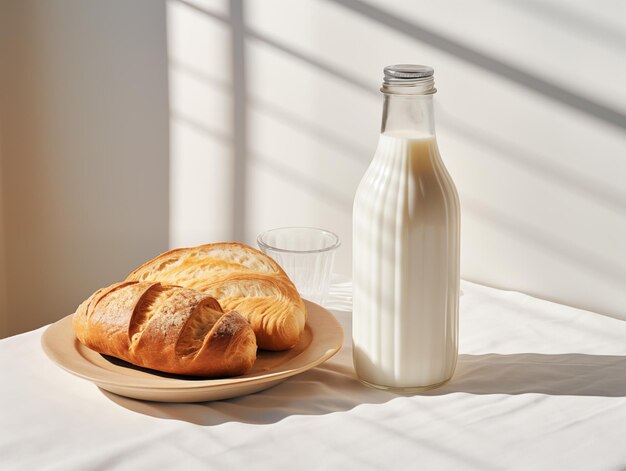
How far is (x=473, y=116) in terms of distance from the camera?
1117 millimetres

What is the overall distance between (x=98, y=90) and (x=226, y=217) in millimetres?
420

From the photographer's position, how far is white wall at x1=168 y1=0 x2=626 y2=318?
3.35ft

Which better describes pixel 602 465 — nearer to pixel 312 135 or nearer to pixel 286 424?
pixel 286 424

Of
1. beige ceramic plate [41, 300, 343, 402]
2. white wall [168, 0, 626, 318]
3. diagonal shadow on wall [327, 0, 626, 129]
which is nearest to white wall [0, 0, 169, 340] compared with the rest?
white wall [168, 0, 626, 318]

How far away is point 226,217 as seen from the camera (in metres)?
1.51

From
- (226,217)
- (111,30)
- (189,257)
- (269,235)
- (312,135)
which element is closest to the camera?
(189,257)

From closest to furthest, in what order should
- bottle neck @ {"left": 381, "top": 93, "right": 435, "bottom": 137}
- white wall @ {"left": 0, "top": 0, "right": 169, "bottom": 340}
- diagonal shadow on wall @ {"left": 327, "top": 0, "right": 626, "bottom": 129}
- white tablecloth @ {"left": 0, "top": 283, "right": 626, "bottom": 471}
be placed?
1. white tablecloth @ {"left": 0, "top": 283, "right": 626, "bottom": 471}
2. bottle neck @ {"left": 381, "top": 93, "right": 435, "bottom": 137}
3. diagonal shadow on wall @ {"left": 327, "top": 0, "right": 626, "bottom": 129}
4. white wall @ {"left": 0, "top": 0, "right": 169, "bottom": 340}


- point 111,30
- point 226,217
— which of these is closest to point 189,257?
point 226,217

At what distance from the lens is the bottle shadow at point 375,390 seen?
0.78m

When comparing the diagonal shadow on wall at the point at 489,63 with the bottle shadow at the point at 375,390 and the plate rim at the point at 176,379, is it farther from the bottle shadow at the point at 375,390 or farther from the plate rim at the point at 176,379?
the plate rim at the point at 176,379

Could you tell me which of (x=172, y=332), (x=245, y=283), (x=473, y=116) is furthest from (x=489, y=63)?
(x=172, y=332)

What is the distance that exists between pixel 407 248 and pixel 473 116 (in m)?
0.38

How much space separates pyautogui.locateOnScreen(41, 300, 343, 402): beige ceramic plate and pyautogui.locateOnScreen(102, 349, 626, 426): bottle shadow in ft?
0.04

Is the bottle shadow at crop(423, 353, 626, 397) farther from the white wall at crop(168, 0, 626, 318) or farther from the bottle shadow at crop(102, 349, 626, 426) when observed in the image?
the white wall at crop(168, 0, 626, 318)
